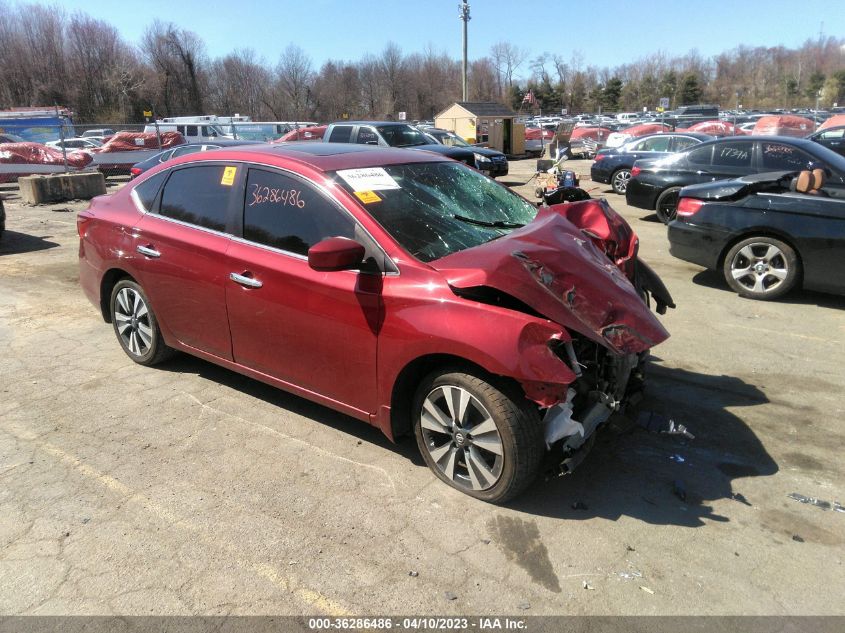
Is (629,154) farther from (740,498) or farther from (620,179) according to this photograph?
(740,498)

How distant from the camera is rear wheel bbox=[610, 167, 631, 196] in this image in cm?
1441

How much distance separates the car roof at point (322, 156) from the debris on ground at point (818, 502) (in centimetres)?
297

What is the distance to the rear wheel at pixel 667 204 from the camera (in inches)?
418

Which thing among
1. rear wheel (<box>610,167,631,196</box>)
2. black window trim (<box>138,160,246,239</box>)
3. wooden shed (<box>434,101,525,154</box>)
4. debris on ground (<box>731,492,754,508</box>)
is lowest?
debris on ground (<box>731,492,754,508</box>)

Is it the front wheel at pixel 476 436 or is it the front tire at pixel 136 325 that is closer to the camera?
the front wheel at pixel 476 436

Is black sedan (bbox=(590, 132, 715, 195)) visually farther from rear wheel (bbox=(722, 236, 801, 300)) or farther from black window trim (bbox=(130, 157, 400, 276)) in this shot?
black window trim (bbox=(130, 157, 400, 276))

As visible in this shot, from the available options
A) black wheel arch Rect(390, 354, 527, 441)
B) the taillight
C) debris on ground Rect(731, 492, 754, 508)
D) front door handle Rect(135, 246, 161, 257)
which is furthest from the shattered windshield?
the taillight

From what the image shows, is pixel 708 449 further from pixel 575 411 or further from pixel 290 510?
pixel 290 510

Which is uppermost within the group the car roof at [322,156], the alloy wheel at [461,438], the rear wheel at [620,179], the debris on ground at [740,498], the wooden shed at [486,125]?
the wooden shed at [486,125]

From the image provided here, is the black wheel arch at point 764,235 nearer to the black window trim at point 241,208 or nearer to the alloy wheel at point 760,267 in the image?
the alloy wheel at point 760,267

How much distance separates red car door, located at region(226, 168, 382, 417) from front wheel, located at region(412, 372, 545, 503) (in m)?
0.38

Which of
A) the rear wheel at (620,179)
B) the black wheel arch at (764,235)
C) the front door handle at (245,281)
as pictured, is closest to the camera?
the front door handle at (245,281)

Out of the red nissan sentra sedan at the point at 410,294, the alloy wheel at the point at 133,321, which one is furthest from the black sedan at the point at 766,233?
the alloy wheel at the point at 133,321

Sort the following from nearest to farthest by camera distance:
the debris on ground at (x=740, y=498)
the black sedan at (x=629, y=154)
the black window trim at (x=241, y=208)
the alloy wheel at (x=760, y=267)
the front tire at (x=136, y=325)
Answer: the debris on ground at (x=740, y=498), the black window trim at (x=241, y=208), the front tire at (x=136, y=325), the alloy wheel at (x=760, y=267), the black sedan at (x=629, y=154)
